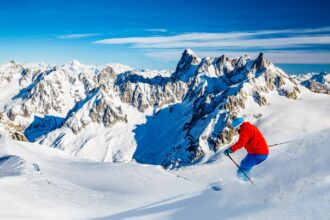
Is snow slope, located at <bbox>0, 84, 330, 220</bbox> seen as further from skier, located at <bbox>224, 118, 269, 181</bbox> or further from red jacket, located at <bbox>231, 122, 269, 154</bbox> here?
red jacket, located at <bbox>231, 122, 269, 154</bbox>

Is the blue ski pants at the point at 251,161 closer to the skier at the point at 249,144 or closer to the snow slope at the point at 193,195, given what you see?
the skier at the point at 249,144

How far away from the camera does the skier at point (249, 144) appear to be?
663 inches

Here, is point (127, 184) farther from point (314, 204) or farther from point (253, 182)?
point (314, 204)

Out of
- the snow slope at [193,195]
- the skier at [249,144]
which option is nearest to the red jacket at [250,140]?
the skier at [249,144]

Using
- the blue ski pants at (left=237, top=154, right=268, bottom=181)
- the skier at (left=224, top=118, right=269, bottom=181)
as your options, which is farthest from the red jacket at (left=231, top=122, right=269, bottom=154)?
the blue ski pants at (left=237, top=154, right=268, bottom=181)

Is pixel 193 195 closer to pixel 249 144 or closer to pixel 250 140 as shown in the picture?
pixel 249 144

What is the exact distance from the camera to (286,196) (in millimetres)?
12109

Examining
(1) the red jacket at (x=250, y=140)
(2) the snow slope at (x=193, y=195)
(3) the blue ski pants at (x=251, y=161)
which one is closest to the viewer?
(2) the snow slope at (x=193, y=195)

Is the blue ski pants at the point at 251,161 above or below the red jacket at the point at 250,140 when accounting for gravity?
below

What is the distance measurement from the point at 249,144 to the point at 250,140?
0.21 metres

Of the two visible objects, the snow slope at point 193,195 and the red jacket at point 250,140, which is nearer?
the snow slope at point 193,195

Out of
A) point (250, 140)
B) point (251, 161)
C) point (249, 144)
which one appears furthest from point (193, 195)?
point (250, 140)

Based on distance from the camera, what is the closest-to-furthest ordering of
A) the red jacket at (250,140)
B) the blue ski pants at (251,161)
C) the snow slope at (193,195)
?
the snow slope at (193,195)
the red jacket at (250,140)
the blue ski pants at (251,161)

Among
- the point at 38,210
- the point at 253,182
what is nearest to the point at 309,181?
the point at 253,182
